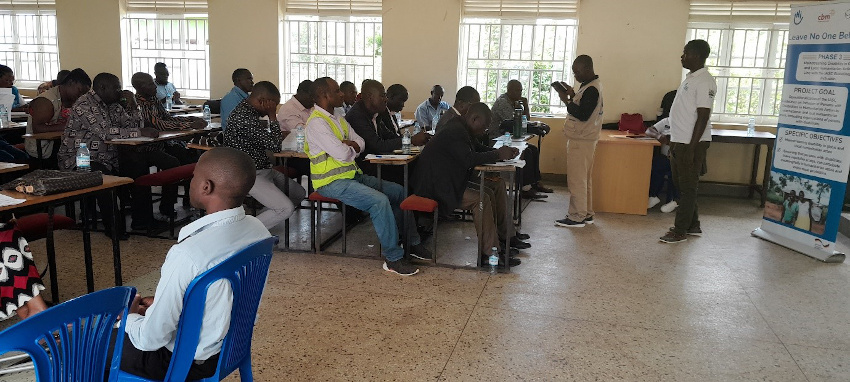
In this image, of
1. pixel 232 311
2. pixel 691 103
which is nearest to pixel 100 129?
pixel 232 311

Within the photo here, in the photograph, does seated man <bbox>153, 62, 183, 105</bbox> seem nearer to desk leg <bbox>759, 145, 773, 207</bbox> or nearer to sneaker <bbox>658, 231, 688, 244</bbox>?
sneaker <bbox>658, 231, 688, 244</bbox>

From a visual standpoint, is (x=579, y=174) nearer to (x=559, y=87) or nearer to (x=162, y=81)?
(x=559, y=87)

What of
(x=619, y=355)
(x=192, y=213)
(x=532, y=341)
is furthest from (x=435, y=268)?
(x=192, y=213)

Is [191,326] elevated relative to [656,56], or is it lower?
lower

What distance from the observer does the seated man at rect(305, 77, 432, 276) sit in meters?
4.60

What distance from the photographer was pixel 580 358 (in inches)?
134

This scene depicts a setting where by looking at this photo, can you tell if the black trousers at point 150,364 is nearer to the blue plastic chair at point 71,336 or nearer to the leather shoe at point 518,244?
the blue plastic chair at point 71,336

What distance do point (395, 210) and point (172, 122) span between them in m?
2.41

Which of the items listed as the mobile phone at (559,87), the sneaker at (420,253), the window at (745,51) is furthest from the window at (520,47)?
the sneaker at (420,253)

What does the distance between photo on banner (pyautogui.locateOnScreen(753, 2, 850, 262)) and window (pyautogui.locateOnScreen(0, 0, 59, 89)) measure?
10017mm

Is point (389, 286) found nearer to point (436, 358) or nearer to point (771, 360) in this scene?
point (436, 358)

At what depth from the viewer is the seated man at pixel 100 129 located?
5.05 meters

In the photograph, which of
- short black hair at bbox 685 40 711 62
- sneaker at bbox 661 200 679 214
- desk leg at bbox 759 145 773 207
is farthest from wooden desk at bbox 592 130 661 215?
desk leg at bbox 759 145 773 207

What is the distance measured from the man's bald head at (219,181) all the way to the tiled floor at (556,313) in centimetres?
123
